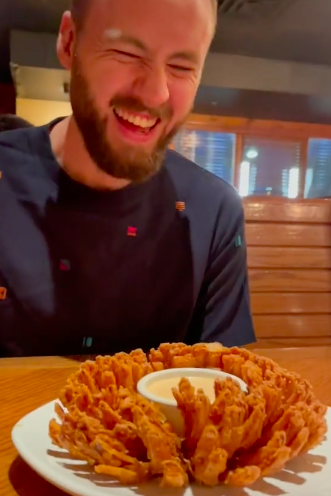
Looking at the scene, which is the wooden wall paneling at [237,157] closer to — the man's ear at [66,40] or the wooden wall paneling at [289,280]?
the wooden wall paneling at [289,280]

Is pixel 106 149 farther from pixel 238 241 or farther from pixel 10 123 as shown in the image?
pixel 10 123

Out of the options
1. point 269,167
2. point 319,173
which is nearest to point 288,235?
point 269,167

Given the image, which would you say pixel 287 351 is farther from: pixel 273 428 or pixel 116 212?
pixel 273 428

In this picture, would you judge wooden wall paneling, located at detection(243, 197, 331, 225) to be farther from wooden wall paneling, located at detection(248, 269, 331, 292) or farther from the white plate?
the white plate

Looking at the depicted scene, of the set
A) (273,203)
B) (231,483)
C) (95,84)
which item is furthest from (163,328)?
(273,203)

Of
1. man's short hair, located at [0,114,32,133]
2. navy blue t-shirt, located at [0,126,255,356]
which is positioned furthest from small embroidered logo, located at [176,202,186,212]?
man's short hair, located at [0,114,32,133]

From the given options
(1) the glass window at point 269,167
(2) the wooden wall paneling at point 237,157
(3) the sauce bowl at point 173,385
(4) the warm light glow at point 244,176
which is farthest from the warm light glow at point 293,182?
(3) the sauce bowl at point 173,385

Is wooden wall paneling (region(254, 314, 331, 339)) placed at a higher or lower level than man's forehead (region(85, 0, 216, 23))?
lower
